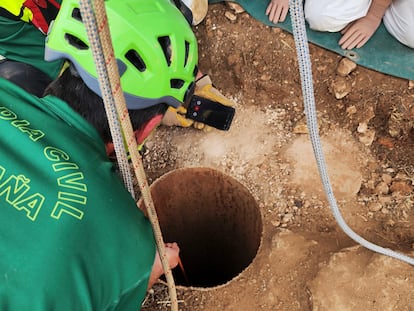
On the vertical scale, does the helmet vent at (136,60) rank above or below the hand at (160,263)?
above

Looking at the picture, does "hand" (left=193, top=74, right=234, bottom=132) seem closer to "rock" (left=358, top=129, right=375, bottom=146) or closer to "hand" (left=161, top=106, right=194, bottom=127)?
"hand" (left=161, top=106, right=194, bottom=127)

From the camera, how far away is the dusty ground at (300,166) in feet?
5.04

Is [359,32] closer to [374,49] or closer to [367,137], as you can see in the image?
[374,49]

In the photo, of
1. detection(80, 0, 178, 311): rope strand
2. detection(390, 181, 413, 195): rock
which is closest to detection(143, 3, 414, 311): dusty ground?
detection(390, 181, 413, 195): rock

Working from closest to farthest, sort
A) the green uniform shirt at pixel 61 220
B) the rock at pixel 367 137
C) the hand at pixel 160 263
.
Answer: the green uniform shirt at pixel 61 220, the hand at pixel 160 263, the rock at pixel 367 137

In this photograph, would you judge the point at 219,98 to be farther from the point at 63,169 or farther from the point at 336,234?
the point at 63,169

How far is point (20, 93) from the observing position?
3.94 ft

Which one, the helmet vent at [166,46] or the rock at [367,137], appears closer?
the helmet vent at [166,46]

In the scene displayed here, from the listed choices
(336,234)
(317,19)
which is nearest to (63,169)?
(336,234)

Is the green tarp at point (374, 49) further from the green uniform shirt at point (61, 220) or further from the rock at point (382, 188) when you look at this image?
the green uniform shirt at point (61, 220)

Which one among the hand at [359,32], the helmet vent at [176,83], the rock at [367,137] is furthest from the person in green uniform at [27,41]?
the rock at [367,137]

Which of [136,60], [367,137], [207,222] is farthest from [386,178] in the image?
[136,60]

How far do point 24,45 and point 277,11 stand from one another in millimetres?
1034

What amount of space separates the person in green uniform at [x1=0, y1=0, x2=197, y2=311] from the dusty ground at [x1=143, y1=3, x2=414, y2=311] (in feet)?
1.42
